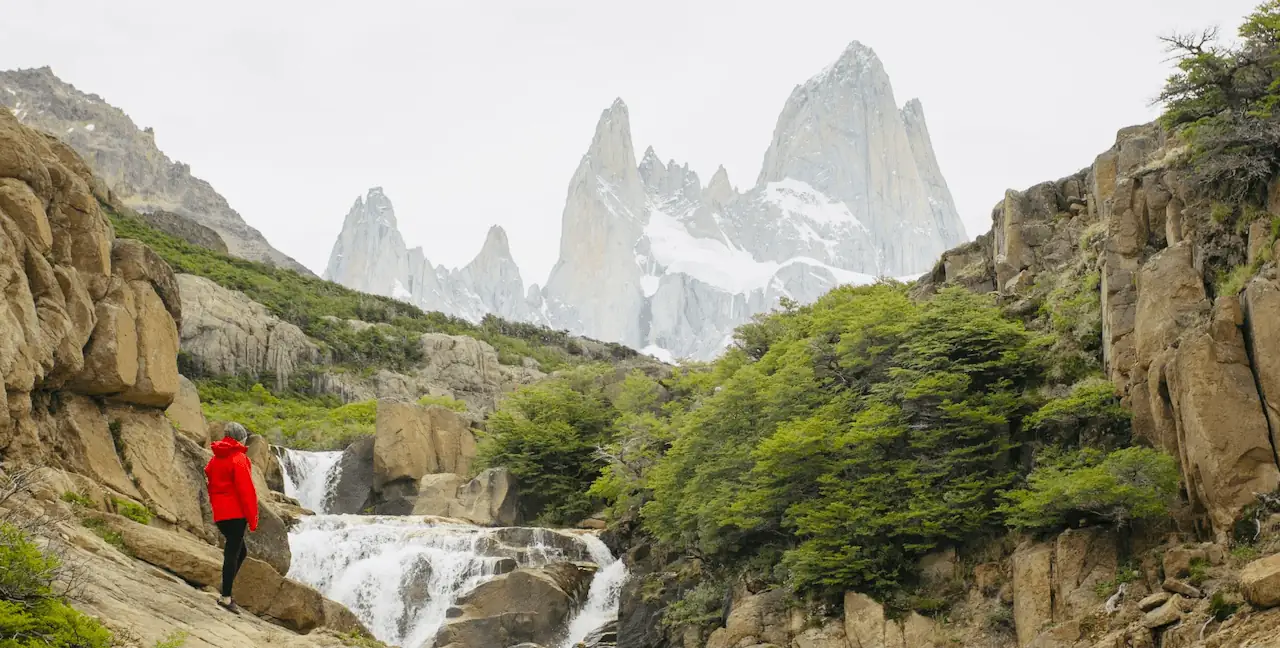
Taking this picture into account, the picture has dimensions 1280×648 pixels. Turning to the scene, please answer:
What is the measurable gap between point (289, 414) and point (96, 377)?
46905 mm

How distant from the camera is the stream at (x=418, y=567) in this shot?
96.2ft

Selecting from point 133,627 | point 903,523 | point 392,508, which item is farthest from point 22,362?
point 392,508

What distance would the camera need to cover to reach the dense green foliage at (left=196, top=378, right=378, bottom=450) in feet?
180

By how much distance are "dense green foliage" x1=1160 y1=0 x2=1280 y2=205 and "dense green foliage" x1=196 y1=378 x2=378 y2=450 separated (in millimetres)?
38723

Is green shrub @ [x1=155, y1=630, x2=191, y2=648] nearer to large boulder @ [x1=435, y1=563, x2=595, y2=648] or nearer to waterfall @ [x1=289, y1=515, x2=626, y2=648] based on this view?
large boulder @ [x1=435, y1=563, x2=595, y2=648]

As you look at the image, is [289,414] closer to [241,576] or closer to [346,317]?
[346,317]

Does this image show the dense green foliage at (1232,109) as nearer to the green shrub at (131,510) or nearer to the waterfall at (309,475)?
the green shrub at (131,510)

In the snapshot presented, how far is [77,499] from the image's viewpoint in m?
14.9

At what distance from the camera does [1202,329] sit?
65.1 feet

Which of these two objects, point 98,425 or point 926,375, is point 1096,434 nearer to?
point 926,375

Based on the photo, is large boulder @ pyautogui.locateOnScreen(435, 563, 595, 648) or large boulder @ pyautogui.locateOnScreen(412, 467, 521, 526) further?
large boulder @ pyautogui.locateOnScreen(412, 467, 521, 526)

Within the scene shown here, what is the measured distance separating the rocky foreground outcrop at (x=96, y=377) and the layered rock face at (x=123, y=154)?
437 ft

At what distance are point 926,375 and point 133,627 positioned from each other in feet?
64.0

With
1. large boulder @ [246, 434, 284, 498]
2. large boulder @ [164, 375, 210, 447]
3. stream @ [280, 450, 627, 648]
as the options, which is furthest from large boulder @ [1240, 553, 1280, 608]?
large boulder @ [246, 434, 284, 498]
